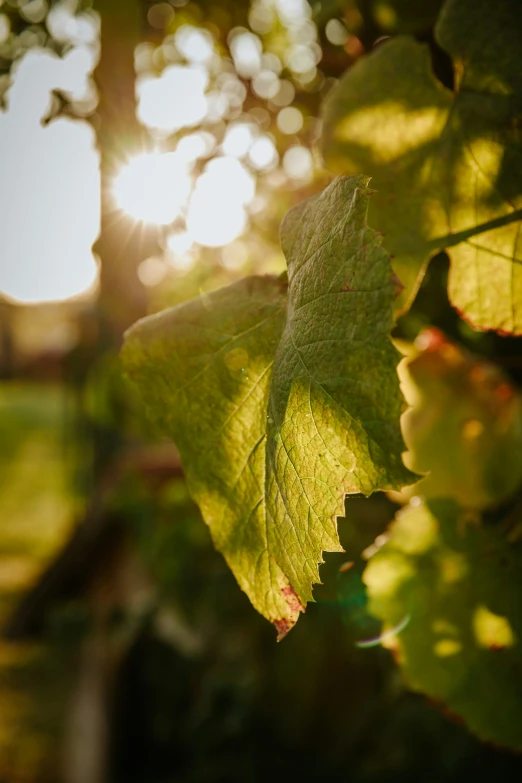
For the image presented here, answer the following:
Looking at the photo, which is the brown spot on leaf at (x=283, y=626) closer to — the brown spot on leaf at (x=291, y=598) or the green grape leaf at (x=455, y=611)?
the brown spot on leaf at (x=291, y=598)

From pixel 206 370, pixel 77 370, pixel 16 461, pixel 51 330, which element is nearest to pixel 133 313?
pixel 206 370

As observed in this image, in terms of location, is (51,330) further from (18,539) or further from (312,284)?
(312,284)

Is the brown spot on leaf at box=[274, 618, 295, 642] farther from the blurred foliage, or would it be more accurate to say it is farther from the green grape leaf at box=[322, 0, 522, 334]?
the blurred foliage

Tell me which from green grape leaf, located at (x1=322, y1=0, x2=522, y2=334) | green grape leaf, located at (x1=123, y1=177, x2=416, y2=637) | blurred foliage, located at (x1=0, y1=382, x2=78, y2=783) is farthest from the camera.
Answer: blurred foliage, located at (x1=0, y1=382, x2=78, y2=783)

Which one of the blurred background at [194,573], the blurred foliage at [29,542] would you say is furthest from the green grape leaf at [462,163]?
the blurred foliage at [29,542]

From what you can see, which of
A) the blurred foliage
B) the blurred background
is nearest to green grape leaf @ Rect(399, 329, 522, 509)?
the blurred background

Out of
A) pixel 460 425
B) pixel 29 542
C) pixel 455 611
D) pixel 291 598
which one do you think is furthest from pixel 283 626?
pixel 29 542

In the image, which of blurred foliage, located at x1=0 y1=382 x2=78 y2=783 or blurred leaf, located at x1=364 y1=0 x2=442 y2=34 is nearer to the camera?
A: blurred leaf, located at x1=364 y1=0 x2=442 y2=34
